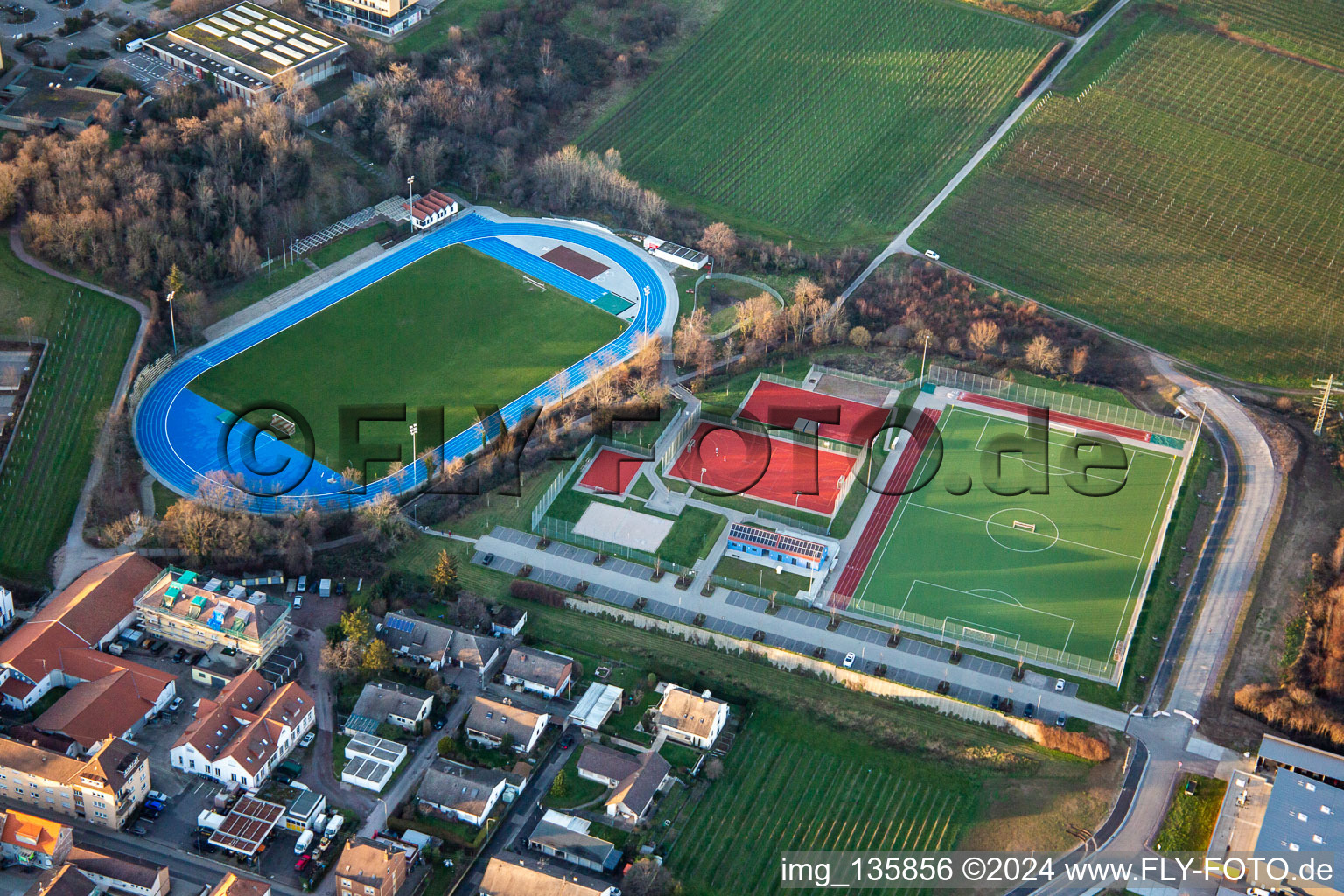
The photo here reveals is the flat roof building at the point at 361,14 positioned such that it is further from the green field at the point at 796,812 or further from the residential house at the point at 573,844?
the residential house at the point at 573,844

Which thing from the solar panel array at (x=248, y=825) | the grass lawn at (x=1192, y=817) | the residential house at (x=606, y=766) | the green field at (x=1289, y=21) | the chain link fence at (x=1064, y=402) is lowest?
the solar panel array at (x=248, y=825)

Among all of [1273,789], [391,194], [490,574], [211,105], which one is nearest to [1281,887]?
[1273,789]

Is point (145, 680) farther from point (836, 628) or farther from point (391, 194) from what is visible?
point (391, 194)

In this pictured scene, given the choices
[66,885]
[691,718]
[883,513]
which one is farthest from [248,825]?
[883,513]

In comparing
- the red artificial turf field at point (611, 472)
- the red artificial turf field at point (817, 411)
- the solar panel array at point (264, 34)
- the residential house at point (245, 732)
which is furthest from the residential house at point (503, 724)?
the solar panel array at point (264, 34)

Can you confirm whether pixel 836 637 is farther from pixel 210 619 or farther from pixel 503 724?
pixel 210 619
